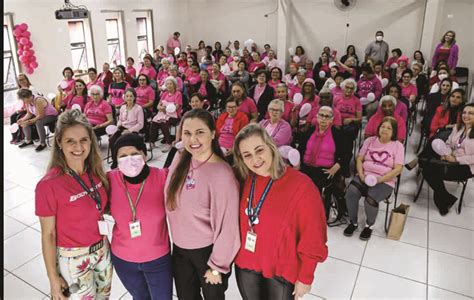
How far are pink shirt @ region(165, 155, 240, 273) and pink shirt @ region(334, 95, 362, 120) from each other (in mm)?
3767

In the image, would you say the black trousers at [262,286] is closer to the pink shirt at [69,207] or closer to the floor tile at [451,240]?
the pink shirt at [69,207]

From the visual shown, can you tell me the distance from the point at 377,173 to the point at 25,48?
7.58 metres

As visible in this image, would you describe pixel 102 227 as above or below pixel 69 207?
below

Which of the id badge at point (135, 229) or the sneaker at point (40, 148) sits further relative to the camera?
the sneaker at point (40, 148)

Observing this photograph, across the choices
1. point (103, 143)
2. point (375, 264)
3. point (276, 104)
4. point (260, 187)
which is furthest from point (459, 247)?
point (103, 143)

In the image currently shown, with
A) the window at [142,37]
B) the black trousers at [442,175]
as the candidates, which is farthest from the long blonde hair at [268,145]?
the window at [142,37]

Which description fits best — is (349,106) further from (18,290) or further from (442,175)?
(18,290)

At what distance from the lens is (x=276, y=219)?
5.41 feet

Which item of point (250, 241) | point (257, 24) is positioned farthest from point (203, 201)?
point (257, 24)

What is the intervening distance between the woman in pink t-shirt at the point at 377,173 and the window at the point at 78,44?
320 inches

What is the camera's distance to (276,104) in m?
3.95

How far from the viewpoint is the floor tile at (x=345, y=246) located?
3.13 meters

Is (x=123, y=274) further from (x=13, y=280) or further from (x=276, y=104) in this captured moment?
(x=276, y=104)

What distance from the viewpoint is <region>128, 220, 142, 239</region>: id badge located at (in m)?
1.74
